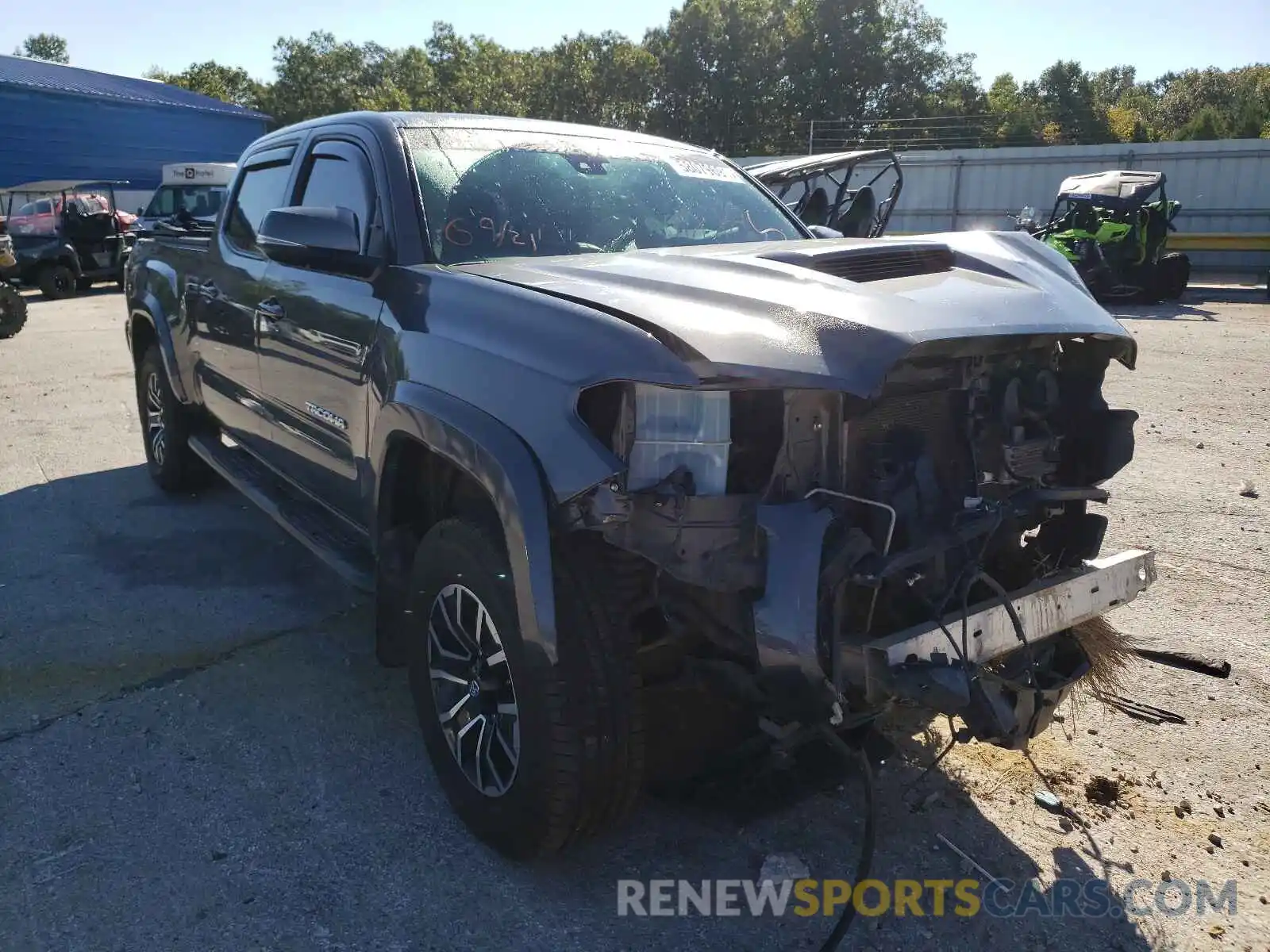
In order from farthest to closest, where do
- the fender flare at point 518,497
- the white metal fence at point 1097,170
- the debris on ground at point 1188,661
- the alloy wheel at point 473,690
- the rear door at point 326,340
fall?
the white metal fence at point 1097,170 < the debris on ground at point 1188,661 < the rear door at point 326,340 < the alloy wheel at point 473,690 < the fender flare at point 518,497

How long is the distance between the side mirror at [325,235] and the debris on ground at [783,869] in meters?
2.13

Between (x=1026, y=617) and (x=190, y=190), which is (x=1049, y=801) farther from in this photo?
(x=190, y=190)

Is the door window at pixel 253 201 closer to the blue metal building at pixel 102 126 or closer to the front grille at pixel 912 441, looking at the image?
the front grille at pixel 912 441

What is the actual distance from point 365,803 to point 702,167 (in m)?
2.75

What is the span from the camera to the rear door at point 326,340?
10.5ft

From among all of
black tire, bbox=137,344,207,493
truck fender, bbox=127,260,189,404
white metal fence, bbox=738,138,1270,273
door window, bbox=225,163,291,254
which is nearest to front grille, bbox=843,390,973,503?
door window, bbox=225,163,291,254

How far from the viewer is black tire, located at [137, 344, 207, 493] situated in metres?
5.67

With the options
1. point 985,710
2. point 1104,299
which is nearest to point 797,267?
point 985,710

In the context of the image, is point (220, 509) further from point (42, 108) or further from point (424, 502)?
point (42, 108)

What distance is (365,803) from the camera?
2.96m

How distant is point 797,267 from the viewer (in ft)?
8.84

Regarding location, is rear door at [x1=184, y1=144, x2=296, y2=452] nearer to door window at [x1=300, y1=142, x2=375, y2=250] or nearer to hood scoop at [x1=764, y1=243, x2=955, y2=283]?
door window at [x1=300, y1=142, x2=375, y2=250]

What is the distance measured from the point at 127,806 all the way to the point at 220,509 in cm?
318

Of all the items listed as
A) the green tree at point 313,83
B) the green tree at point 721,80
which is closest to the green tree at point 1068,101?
the green tree at point 721,80
